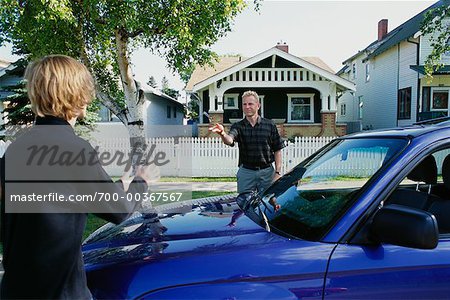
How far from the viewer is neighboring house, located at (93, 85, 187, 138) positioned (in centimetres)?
1991

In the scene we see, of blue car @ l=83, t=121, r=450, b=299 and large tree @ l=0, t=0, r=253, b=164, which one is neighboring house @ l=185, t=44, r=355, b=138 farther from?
blue car @ l=83, t=121, r=450, b=299

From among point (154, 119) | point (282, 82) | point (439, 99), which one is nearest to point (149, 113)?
point (154, 119)

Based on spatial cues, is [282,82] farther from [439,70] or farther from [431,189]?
[431,189]

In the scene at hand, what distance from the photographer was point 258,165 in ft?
15.2

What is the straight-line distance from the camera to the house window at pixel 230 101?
18484 millimetres

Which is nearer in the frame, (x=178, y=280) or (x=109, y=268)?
(x=178, y=280)

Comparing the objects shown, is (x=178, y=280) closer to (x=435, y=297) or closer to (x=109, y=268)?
(x=109, y=268)

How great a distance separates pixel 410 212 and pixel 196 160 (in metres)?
9.88

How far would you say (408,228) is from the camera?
1.55 meters

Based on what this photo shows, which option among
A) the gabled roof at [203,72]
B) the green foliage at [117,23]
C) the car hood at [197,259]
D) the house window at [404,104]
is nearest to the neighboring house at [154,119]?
the gabled roof at [203,72]

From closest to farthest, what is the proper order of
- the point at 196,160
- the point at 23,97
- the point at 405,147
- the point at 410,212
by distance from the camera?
the point at 410,212 → the point at 405,147 → the point at 196,160 → the point at 23,97

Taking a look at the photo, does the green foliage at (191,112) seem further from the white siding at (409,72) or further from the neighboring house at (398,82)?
the white siding at (409,72)

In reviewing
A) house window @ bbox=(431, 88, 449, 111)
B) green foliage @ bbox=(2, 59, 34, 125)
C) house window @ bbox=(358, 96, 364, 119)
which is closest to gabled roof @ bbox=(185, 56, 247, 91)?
green foliage @ bbox=(2, 59, 34, 125)

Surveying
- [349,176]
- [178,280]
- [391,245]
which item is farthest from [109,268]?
[349,176]
